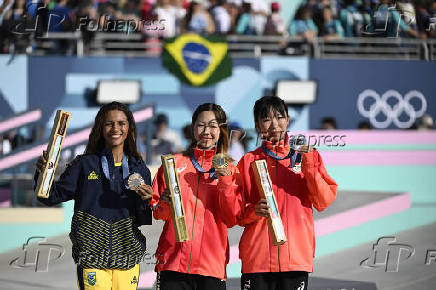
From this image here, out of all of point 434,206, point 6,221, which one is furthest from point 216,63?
point 6,221

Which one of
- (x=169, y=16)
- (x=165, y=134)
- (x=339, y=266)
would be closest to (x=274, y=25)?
(x=169, y=16)

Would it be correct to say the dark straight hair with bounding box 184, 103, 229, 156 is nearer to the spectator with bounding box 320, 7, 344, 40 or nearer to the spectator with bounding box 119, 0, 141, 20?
the spectator with bounding box 119, 0, 141, 20

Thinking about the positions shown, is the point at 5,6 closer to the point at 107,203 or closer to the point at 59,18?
the point at 59,18

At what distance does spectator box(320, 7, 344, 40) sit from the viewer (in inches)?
666

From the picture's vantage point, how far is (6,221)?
1120 cm

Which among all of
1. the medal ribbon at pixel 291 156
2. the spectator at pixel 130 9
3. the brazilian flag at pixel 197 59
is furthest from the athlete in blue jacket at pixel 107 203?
the spectator at pixel 130 9

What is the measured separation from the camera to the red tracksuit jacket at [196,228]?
17.6 feet

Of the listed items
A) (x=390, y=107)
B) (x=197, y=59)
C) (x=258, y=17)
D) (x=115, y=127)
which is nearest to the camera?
(x=115, y=127)

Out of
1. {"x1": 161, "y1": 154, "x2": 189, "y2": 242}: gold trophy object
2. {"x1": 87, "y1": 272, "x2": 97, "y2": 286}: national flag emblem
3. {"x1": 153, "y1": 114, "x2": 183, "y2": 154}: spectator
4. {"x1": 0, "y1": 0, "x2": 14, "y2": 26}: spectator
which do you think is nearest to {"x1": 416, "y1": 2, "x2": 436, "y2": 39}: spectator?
{"x1": 153, "y1": 114, "x2": 183, "y2": 154}: spectator

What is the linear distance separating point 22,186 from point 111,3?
5171 millimetres

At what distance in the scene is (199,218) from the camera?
17.8 feet

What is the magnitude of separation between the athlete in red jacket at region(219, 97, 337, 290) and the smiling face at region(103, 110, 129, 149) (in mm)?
769

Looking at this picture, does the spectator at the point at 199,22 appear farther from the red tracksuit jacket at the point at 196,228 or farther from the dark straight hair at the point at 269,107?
the red tracksuit jacket at the point at 196,228

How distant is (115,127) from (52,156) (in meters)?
0.48
